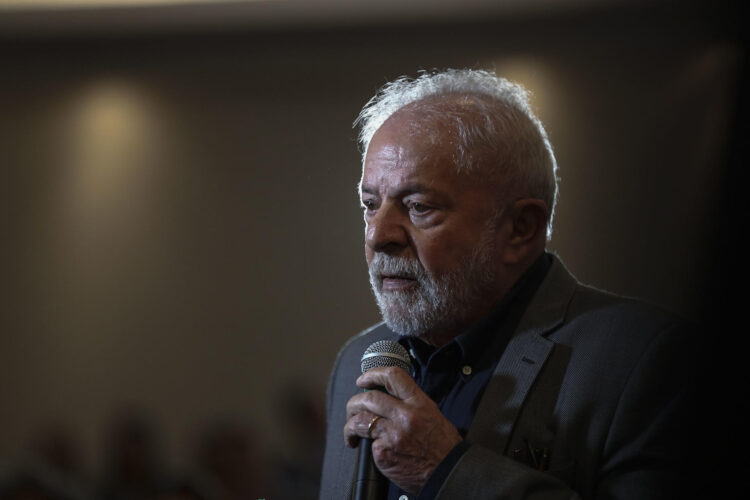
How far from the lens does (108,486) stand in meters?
2.18

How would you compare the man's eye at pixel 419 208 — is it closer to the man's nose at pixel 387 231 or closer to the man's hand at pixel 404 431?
the man's nose at pixel 387 231

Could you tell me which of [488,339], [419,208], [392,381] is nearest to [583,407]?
[488,339]

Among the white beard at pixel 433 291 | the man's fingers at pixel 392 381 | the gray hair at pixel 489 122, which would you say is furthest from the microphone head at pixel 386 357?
the gray hair at pixel 489 122

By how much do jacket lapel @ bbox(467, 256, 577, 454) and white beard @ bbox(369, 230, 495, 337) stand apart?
0.13 metres

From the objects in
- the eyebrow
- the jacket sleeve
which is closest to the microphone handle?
the jacket sleeve

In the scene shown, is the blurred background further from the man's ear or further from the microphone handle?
the microphone handle

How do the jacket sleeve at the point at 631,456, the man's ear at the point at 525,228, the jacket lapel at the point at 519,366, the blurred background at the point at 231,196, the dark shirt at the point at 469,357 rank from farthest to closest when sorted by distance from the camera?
the blurred background at the point at 231,196 < the man's ear at the point at 525,228 < the dark shirt at the point at 469,357 < the jacket lapel at the point at 519,366 < the jacket sleeve at the point at 631,456

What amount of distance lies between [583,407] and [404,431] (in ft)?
1.23

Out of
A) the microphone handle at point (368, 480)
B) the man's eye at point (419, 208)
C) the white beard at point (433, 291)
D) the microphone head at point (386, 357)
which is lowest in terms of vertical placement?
the microphone handle at point (368, 480)

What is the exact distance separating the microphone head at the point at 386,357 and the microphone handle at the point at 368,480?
15 centimetres

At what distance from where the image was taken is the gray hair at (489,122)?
1.43 meters

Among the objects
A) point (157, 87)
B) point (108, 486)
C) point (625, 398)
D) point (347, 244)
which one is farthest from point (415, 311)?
point (157, 87)

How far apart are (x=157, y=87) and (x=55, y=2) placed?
50 centimetres

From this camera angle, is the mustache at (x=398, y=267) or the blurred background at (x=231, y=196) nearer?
the mustache at (x=398, y=267)
